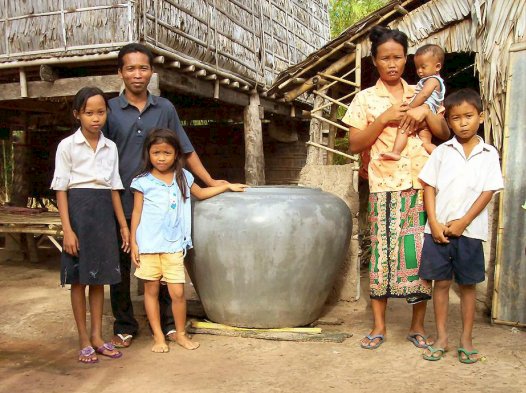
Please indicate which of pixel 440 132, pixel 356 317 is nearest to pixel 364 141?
pixel 440 132

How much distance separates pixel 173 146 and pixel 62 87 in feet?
11.5

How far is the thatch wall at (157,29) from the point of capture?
5.82 m

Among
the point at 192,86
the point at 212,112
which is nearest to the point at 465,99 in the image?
the point at 192,86

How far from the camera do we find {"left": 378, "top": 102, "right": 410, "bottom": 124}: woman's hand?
3.00 meters

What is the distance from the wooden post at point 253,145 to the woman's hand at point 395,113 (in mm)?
5339

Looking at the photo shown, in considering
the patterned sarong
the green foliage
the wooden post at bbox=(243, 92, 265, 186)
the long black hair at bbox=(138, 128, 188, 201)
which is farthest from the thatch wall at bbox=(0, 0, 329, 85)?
the green foliage

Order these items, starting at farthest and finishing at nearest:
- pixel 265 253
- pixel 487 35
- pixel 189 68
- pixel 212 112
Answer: pixel 212 112, pixel 189 68, pixel 487 35, pixel 265 253

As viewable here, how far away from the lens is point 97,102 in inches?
118

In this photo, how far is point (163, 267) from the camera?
10.8ft

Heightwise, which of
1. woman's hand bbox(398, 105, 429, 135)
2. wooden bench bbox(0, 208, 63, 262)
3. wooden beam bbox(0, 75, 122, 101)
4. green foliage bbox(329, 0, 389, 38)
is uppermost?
green foliage bbox(329, 0, 389, 38)

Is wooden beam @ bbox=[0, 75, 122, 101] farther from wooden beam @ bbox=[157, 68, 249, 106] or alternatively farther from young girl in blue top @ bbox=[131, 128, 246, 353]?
young girl in blue top @ bbox=[131, 128, 246, 353]

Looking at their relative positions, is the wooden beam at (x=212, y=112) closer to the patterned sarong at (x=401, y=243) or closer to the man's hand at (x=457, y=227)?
the patterned sarong at (x=401, y=243)

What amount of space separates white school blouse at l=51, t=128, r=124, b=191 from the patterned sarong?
5.23ft

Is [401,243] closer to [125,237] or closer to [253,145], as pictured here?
[125,237]
